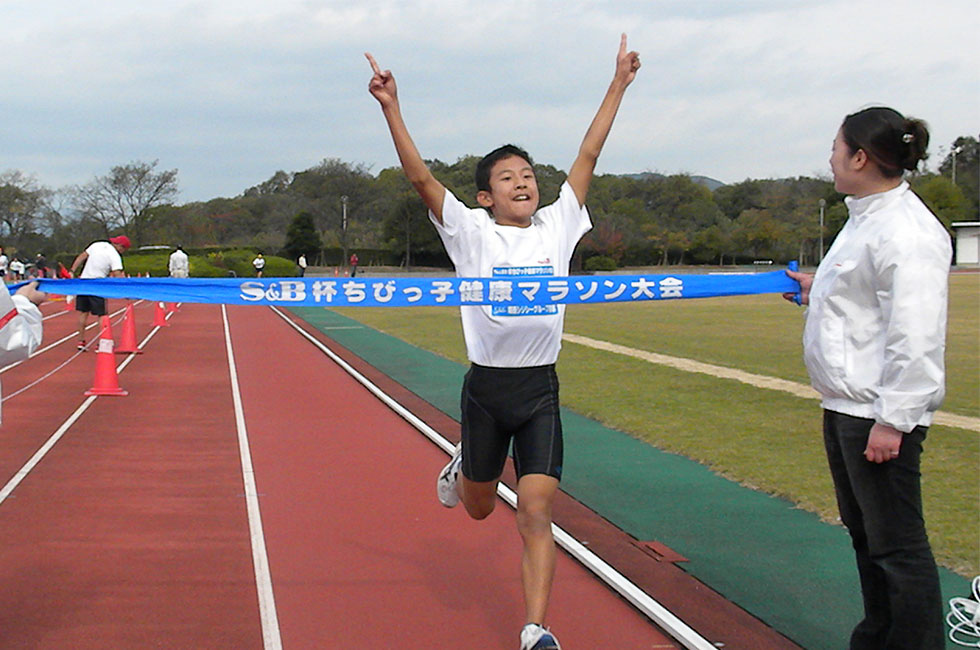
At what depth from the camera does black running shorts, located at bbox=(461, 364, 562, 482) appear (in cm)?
451

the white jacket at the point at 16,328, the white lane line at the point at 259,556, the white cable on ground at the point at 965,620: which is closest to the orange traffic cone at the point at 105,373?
the white lane line at the point at 259,556

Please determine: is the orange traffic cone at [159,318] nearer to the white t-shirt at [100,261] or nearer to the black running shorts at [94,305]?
the black running shorts at [94,305]

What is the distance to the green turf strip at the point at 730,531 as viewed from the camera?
5242 mm

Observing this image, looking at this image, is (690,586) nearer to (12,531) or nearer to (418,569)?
(418,569)

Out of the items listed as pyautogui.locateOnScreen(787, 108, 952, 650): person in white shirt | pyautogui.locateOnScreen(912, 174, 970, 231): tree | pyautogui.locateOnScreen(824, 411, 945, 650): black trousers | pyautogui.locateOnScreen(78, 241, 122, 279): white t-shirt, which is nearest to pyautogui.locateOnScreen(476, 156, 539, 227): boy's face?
pyautogui.locateOnScreen(787, 108, 952, 650): person in white shirt

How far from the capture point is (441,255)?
8162 centimetres

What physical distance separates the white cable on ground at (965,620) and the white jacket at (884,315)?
1604 mm

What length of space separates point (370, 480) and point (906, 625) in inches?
208

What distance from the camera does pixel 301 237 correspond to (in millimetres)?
80062

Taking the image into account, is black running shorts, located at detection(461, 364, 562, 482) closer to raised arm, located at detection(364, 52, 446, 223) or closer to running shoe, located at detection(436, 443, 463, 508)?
running shoe, located at detection(436, 443, 463, 508)

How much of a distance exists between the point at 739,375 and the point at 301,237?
67724 mm

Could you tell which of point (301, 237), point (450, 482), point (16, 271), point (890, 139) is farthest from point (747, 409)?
point (301, 237)

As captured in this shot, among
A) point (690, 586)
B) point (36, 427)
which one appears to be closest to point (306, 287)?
point (690, 586)

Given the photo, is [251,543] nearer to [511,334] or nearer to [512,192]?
[511,334]
